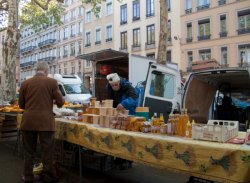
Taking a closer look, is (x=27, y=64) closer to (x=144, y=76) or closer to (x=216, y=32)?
(x=216, y=32)

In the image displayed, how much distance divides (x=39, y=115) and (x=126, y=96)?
1.47 metres

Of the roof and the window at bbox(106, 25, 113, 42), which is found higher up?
the window at bbox(106, 25, 113, 42)

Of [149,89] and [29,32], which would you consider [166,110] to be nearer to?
[149,89]

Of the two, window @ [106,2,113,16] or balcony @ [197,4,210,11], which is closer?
balcony @ [197,4,210,11]

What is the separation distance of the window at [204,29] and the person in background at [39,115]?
30380mm

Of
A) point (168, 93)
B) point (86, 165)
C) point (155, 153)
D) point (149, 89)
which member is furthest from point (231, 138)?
point (168, 93)

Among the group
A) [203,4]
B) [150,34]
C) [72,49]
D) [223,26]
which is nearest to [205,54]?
[223,26]

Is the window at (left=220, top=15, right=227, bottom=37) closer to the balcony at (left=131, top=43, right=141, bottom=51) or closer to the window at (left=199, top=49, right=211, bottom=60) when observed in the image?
the window at (left=199, top=49, right=211, bottom=60)

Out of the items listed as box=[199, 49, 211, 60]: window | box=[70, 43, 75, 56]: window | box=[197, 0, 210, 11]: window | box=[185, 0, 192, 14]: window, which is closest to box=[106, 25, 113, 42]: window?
box=[70, 43, 75, 56]: window

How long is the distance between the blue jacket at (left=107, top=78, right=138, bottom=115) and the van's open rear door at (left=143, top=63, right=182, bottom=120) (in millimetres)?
1822

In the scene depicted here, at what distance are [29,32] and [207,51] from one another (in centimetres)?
5055

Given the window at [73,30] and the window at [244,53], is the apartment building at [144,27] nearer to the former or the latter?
the window at [244,53]

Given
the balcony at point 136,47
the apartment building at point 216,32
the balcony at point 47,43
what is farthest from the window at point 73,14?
the apartment building at point 216,32

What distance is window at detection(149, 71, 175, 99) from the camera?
303 inches
